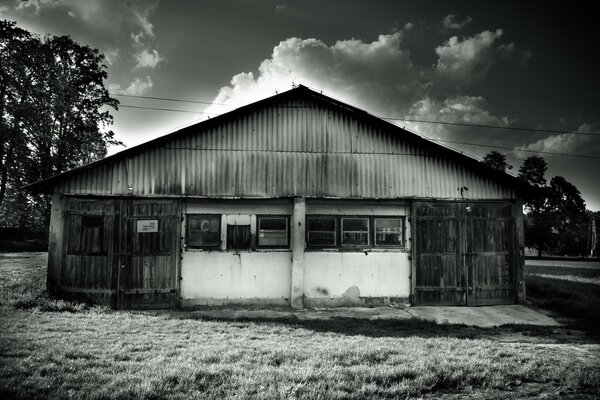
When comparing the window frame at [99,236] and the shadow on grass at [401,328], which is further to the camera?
the window frame at [99,236]

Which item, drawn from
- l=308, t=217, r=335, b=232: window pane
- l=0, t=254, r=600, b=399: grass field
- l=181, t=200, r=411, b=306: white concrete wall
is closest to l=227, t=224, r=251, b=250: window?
l=181, t=200, r=411, b=306: white concrete wall

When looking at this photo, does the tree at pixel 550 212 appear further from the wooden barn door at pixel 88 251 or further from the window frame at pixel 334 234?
the wooden barn door at pixel 88 251

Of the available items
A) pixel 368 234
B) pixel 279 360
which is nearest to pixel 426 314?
pixel 368 234

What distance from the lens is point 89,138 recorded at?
29.4 meters

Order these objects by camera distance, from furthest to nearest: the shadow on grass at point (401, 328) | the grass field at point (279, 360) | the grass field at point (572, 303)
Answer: the grass field at point (572, 303)
the shadow on grass at point (401, 328)
the grass field at point (279, 360)

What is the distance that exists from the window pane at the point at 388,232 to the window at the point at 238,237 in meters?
3.87

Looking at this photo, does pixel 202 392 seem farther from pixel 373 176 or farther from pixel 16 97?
pixel 16 97

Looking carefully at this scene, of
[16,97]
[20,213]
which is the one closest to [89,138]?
[16,97]

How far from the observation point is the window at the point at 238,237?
38.4ft

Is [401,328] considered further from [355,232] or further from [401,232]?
[401,232]

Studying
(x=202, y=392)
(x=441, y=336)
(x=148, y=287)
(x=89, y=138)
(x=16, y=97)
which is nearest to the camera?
(x=202, y=392)

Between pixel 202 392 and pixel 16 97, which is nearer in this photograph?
pixel 202 392

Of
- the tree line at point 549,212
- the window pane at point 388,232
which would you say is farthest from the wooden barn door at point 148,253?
the tree line at point 549,212

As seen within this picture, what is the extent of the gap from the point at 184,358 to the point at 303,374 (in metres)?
1.98
